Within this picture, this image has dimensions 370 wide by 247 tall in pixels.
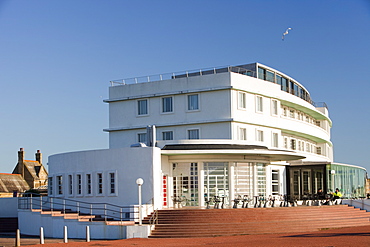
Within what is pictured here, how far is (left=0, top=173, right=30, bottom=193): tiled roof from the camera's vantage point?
66.8 metres

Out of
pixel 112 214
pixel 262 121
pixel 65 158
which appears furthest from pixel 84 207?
pixel 262 121

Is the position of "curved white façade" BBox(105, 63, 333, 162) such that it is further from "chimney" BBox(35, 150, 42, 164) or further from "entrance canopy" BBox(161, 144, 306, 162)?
"chimney" BBox(35, 150, 42, 164)

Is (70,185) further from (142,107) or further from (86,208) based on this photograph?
(142,107)

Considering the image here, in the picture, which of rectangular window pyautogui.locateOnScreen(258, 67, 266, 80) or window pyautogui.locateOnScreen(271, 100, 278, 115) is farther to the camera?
rectangular window pyautogui.locateOnScreen(258, 67, 266, 80)

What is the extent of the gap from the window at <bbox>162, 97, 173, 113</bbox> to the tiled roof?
29481 millimetres

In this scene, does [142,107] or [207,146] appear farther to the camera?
[142,107]

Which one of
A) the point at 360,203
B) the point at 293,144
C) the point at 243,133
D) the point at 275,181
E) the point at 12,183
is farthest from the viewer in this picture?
the point at 12,183

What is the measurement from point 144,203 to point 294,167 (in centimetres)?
1658

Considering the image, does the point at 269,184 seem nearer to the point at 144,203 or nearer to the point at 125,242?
the point at 144,203

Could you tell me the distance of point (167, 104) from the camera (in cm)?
4431

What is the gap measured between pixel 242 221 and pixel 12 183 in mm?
46466

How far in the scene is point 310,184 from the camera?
4372 centimetres

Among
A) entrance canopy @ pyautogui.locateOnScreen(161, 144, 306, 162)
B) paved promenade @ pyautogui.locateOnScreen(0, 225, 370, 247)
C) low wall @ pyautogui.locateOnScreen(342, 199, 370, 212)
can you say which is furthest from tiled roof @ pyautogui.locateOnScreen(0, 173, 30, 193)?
low wall @ pyautogui.locateOnScreen(342, 199, 370, 212)

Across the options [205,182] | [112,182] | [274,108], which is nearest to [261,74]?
[274,108]
